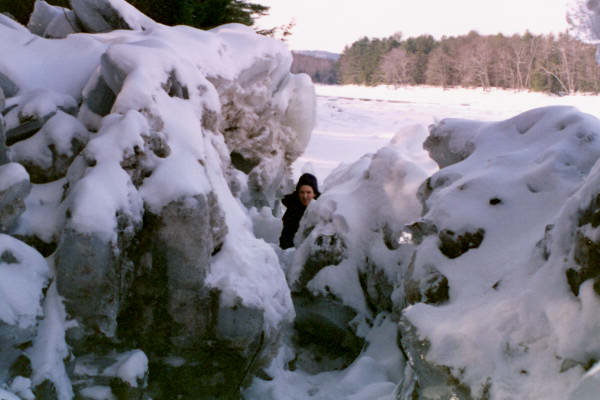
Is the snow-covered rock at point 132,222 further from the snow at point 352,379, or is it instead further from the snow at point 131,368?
the snow at point 352,379

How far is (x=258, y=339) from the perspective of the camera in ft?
9.75

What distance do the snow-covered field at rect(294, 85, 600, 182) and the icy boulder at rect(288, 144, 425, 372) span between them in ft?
21.0

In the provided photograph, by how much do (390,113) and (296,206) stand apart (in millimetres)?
19618

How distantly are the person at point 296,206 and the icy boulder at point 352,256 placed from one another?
1.11 metres

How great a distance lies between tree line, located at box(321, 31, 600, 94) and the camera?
16.3 meters

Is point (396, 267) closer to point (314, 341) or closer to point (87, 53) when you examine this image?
point (314, 341)

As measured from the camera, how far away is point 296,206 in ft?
18.7

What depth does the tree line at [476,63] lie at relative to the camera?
16.3 meters

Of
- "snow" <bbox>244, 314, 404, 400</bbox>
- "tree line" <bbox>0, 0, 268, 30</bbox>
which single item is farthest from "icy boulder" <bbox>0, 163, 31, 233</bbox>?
"tree line" <bbox>0, 0, 268, 30</bbox>

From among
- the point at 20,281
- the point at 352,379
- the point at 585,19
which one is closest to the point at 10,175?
the point at 20,281

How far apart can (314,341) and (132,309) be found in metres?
2.00

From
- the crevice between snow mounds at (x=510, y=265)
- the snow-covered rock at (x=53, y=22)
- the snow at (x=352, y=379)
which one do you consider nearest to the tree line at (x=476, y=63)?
the crevice between snow mounds at (x=510, y=265)

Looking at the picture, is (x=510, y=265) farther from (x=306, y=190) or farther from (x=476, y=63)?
(x=476, y=63)

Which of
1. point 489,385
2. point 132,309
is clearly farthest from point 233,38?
point 489,385
